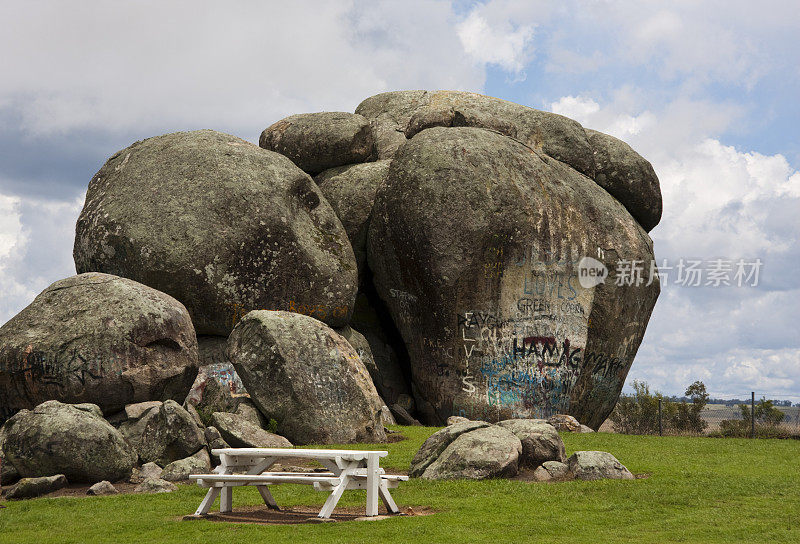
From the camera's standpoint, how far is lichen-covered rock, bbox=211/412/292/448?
56.3 feet

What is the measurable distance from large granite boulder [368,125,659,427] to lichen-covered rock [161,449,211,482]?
12696 millimetres

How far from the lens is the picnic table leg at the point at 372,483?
1118cm

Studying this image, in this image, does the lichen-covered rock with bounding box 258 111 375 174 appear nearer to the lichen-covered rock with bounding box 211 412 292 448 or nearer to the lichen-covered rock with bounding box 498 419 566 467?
the lichen-covered rock with bounding box 211 412 292 448

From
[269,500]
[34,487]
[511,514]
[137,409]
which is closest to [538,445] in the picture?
[511,514]

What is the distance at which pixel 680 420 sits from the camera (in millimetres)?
30688

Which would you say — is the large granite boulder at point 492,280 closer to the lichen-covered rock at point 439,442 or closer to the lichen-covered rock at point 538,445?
the lichen-covered rock at point 538,445

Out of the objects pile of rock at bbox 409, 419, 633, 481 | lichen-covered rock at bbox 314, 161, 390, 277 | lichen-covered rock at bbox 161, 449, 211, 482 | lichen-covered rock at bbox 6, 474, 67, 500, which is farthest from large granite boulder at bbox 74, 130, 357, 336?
pile of rock at bbox 409, 419, 633, 481

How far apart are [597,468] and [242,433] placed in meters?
7.34

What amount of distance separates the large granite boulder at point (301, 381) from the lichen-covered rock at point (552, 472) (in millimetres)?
6581

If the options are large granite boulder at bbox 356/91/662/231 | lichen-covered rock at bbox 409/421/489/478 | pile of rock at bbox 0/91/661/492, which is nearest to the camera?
lichen-covered rock at bbox 409/421/489/478

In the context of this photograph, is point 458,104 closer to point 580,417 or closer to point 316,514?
point 580,417

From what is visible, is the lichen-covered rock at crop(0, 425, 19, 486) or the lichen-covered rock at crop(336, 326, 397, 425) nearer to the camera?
the lichen-covered rock at crop(0, 425, 19, 486)

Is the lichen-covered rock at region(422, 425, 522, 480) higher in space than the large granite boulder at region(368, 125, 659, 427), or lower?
lower

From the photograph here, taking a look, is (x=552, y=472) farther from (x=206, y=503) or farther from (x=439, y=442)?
(x=206, y=503)
